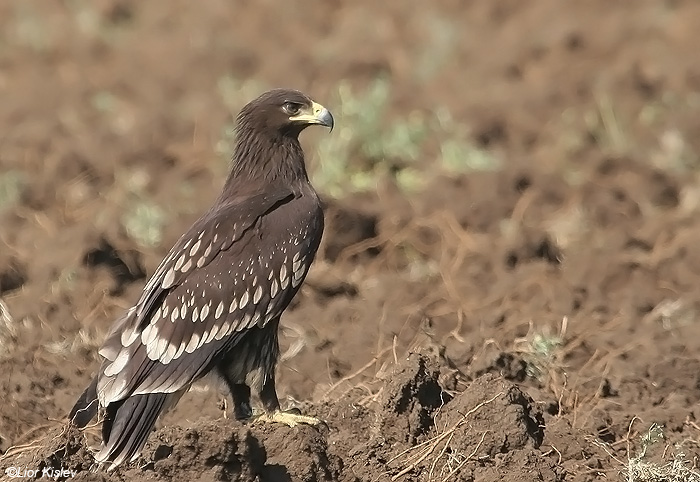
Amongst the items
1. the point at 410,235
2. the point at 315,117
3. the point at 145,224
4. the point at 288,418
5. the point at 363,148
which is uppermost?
the point at 315,117

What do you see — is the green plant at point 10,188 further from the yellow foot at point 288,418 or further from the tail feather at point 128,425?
the tail feather at point 128,425

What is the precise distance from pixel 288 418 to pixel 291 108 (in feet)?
5.77

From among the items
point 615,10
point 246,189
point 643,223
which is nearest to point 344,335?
point 246,189

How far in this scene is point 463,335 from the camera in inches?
342

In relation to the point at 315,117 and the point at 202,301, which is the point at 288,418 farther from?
the point at 315,117

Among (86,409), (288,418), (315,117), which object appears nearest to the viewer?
(86,409)

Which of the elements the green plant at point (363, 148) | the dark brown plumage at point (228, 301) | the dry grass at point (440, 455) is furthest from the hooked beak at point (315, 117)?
the green plant at point (363, 148)

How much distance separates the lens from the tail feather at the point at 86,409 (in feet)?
21.0

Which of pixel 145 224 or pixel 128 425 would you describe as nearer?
pixel 128 425

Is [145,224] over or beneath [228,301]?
beneath

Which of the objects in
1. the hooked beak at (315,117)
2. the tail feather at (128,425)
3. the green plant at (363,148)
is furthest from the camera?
the green plant at (363,148)

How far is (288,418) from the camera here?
6691mm

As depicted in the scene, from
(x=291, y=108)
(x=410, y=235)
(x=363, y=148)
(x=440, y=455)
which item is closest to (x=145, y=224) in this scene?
(x=410, y=235)

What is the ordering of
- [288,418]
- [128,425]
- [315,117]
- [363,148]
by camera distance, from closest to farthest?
[128,425]
[288,418]
[315,117]
[363,148]
